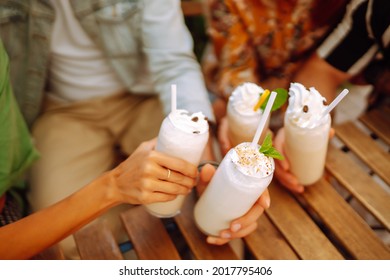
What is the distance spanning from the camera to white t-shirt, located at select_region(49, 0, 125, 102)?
133 centimetres

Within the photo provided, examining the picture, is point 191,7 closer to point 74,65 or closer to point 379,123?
point 74,65

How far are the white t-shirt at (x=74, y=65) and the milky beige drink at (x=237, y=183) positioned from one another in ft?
2.29

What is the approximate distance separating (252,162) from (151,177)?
0.22 metres

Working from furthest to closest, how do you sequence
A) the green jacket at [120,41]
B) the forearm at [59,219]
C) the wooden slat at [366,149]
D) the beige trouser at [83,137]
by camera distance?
the beige trouser at [83,137]
the green jacket at [120,41]
the wooden slat at [366,149]
the forearm at [59,219]

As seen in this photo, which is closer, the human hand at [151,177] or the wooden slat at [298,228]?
the human hand at [151,177]

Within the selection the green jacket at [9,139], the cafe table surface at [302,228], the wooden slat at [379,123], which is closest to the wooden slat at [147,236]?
the cafe table surface at [302,228]

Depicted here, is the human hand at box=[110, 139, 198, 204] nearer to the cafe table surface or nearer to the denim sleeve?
the cafe table surface

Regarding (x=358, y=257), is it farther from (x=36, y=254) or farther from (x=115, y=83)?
(x=115, y=83)

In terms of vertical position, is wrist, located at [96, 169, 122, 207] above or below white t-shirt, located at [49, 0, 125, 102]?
above

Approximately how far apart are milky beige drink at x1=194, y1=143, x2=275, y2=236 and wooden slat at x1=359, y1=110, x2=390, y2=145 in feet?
1.89

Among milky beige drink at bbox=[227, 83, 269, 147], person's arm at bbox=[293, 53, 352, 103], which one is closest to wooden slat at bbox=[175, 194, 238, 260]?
milky beige drink at bbox=[227, 83, 269, 147]

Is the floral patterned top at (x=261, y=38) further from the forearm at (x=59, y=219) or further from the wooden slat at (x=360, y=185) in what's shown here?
the forearm at (x=59, y=219)

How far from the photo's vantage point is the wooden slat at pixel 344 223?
99 centimetres
